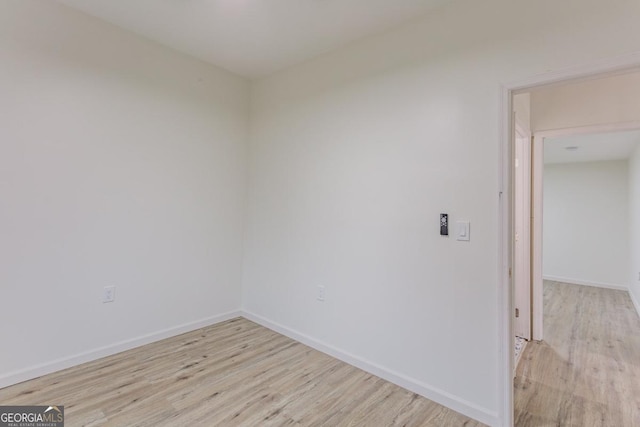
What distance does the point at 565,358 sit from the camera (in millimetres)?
2775

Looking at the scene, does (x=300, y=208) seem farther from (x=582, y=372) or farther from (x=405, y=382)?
(x=582, y=372)

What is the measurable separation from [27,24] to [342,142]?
2.33 meters

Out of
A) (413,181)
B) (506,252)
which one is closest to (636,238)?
(506,252)

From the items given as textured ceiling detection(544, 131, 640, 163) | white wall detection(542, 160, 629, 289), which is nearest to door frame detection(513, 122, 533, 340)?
textured ceiling detection(544, 131, 640, 163)

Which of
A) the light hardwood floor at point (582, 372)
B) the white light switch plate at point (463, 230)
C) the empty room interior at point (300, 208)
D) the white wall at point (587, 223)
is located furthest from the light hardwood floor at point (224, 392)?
the white wall at point (587, 223)

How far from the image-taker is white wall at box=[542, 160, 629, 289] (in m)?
5.79

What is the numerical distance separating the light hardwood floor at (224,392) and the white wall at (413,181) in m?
0.24

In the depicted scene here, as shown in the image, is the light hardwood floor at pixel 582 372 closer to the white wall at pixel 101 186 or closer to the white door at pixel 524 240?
the white door at pixel 524 240

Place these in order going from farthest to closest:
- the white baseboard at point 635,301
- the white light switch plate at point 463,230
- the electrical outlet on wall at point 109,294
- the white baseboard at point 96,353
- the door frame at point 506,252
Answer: the white baseboard at point 635,301 → the electrical outlet on wall at point 109,294 → the white baseboard at point 96,353 → the white light switch plate at point 463,230 → the door frame at point 506,252

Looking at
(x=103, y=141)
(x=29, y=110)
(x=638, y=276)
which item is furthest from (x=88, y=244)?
(x=638, y=276)

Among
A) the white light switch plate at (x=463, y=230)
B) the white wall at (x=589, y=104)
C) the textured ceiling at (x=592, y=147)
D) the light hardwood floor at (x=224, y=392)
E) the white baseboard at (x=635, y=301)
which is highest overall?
the textured ceiling at (x=592, y=147)

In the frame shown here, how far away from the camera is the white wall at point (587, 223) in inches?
228

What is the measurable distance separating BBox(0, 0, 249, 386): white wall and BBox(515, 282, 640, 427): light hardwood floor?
2857 millimetres

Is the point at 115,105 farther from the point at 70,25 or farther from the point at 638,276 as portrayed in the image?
the point at 638,276
